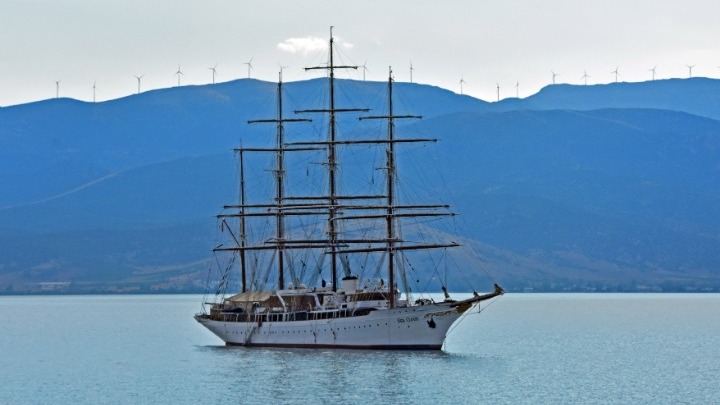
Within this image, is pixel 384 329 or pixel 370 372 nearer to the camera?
pixel 370 372

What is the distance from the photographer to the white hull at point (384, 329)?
10956 cm

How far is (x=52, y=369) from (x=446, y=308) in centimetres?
2988

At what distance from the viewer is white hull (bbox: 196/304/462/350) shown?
359 feet

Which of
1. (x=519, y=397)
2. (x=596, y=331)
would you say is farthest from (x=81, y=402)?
(x=596, y=331)

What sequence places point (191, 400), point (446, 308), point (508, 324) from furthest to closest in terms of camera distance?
1. point (508, 324)
2. point (446, 308)
3. point (191, 400)

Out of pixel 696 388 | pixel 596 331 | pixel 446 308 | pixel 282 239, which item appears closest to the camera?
pixel 696 388

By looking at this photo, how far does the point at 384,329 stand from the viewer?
110 m

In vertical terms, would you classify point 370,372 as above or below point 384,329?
below

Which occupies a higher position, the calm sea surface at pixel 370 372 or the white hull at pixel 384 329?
the white hull at pixel 384 329

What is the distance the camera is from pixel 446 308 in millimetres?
108688

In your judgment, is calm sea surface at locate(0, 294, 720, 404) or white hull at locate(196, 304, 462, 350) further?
white hull at locate(196, 304, 462, 350)

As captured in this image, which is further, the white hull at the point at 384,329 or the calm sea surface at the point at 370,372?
the white hull at the point at 384,329

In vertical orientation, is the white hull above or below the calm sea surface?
above

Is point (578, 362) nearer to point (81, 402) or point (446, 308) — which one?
point (446, 308)
